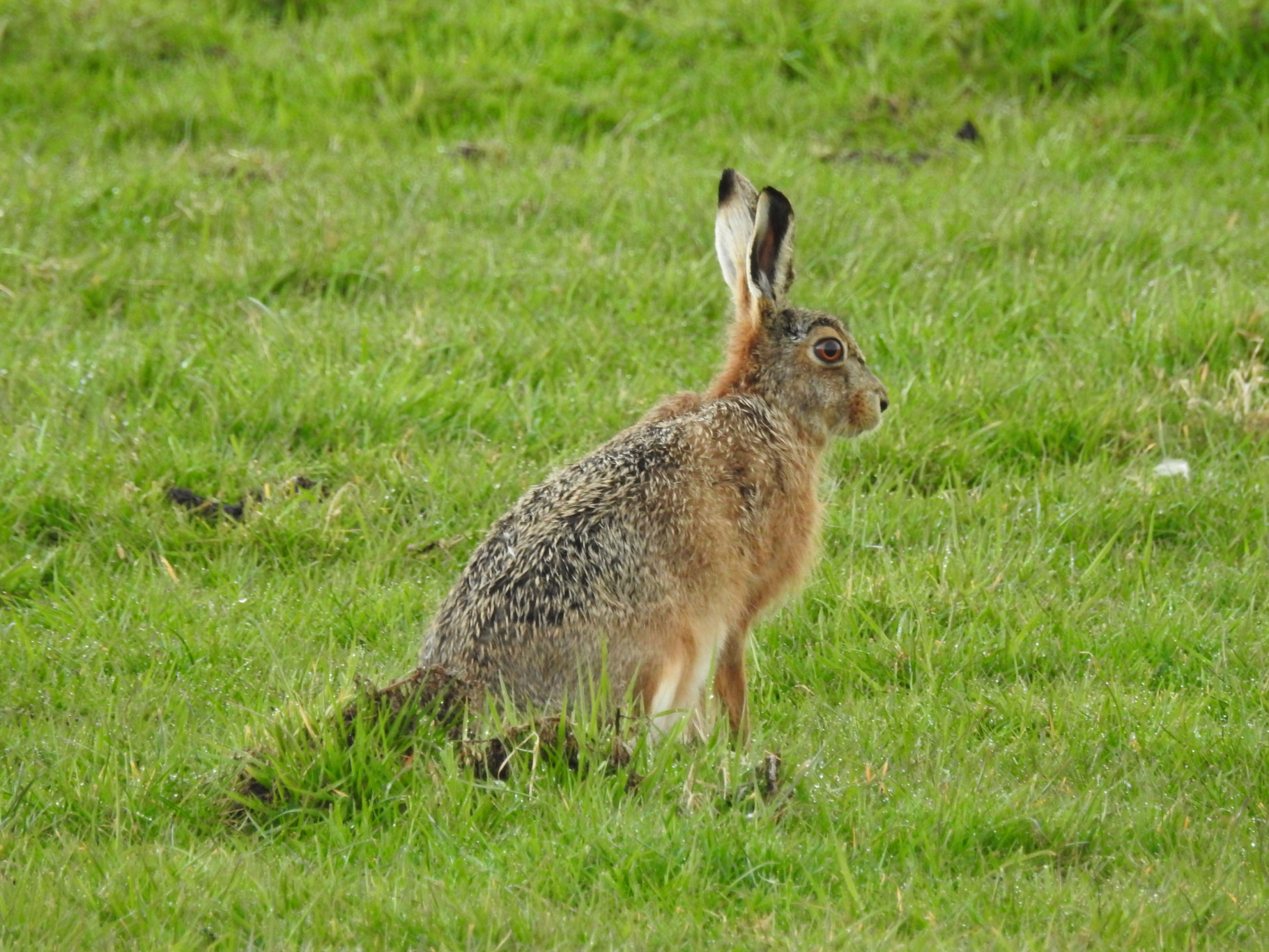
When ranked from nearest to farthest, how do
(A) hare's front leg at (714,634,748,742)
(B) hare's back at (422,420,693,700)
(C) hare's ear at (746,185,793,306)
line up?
1. (B) hare's back at (422,420,693,700)
2. (A) hare's front leg at (714,634,748,742)
3. (C) hare's ear at (746,185,793,306)

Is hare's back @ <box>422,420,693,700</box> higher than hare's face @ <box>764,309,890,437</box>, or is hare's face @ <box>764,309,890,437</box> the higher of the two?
hare's face @ <box>764,309,890,437</box>

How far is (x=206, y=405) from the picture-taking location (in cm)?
716


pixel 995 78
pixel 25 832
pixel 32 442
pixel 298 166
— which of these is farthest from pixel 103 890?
pixel 995 78

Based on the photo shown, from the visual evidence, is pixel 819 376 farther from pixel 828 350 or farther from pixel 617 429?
pixel 617 429

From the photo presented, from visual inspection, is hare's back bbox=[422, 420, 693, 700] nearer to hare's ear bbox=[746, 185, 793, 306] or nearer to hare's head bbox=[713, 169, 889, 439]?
hare's head bbox=[713, 169, 889, 439]

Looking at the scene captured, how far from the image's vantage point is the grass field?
416 centimetres

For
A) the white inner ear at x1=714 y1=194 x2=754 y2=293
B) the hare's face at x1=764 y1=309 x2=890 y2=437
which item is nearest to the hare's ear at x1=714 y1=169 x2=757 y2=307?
the white inner ear at x1=714 y1=194 x2=754 y2=293

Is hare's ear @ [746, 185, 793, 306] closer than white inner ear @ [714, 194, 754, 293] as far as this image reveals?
Yes

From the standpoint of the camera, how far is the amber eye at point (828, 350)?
6020mm

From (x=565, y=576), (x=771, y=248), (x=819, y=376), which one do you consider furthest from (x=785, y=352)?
(x=565, y=576)

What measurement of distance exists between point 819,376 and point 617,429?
4.37 feet

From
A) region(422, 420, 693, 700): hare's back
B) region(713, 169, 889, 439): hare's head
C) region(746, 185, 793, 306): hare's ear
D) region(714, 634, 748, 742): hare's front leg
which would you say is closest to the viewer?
region(422, 420, 693, 700): hare's back

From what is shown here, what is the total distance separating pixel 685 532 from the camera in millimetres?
5055

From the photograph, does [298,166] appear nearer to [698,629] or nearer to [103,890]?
[698,629]
